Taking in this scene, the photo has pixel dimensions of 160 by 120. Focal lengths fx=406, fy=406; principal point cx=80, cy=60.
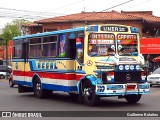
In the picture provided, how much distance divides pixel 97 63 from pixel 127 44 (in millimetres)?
1611

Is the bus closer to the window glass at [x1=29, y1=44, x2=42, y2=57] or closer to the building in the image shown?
the window glass at [x1=29, y1=44, x2=42, y2=57]

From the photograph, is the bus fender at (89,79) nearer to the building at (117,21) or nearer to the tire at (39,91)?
the tire at (39,91)

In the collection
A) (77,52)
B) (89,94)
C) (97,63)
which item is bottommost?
(89,94)

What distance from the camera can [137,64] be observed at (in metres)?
14.8

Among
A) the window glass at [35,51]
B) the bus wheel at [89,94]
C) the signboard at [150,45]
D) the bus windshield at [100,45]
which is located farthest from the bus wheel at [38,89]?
the signboard at [150,45]

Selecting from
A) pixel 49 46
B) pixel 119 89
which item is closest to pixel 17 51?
pixel 49 46

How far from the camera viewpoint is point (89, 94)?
1476 centimetres

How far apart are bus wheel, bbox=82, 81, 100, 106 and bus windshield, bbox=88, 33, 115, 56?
115 centimetres

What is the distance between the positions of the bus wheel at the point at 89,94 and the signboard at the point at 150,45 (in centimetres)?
2466

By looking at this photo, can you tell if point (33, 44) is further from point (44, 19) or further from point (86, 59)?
point (44, 19)

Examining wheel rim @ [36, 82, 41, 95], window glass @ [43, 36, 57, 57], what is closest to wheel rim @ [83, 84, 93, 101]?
window glass @ [43, 36, 57, 57]

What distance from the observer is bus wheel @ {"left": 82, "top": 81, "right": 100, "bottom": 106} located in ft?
47.3

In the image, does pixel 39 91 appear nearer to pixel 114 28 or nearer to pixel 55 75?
pixel 55 75

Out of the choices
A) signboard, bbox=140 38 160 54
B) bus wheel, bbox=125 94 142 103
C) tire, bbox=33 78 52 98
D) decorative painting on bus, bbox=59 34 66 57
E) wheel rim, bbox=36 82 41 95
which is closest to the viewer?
bus wheel, bbox=125 94 142 103
